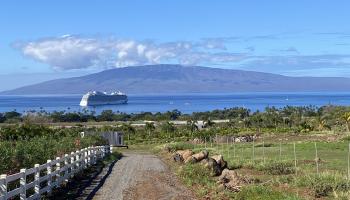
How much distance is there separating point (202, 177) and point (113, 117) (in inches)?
5068

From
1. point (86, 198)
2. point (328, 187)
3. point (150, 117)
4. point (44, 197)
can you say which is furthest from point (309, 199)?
point (150, 117)

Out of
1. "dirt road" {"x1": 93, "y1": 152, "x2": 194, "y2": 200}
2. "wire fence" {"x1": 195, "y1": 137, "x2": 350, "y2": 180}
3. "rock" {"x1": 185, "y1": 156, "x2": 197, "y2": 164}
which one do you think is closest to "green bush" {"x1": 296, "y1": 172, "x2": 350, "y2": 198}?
"wire fence" {"x1": 195, "y1": 137, "x2": 350, "y2": 180}

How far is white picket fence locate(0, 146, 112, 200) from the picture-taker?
45.5 feet

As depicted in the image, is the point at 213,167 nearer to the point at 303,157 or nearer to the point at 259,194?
the point at 259,194

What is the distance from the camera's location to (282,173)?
83.6 feet

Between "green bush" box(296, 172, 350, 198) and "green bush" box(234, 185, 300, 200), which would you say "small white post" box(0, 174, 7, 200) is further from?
"green bush" box(296, 172, 350, 198)

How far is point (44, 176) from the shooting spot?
704 inches

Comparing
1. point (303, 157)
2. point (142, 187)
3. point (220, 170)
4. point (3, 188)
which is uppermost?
point (3, 188)

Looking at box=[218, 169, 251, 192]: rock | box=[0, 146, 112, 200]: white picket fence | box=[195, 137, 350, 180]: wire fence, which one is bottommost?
box=[195, 137, 350, 180]: wire fence

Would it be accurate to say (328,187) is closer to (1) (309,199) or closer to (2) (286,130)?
(1) (309,199)

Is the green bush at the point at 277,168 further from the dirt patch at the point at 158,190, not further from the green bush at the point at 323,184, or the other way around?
the green bush at the point at 323,184

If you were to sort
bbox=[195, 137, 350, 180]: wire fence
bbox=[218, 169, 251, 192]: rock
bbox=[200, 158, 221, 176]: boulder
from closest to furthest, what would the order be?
bbox=[218, 169, 251, 192]: rock
bbox=[200, 158, 221, 176]: boulder
bbox=[195, 137, 350, 180]: wire fence

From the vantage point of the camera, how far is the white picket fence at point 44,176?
45.5 feet

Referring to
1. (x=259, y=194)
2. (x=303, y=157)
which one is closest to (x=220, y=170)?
(x=259, y=194)
